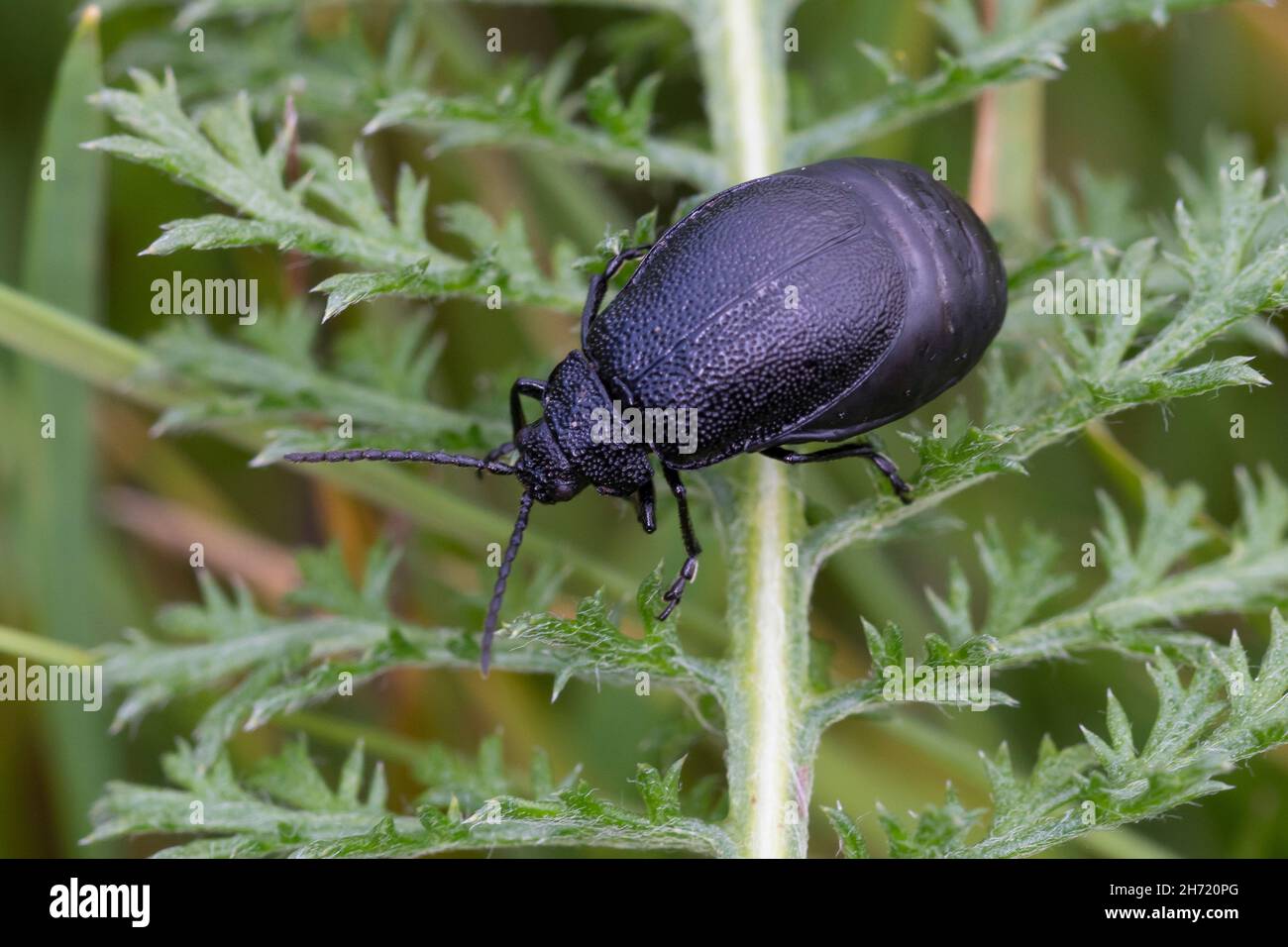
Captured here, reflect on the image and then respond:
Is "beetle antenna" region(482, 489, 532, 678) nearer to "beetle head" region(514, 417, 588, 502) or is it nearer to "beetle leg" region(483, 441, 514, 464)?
"beetle head" region(514, 417, 588, 502)

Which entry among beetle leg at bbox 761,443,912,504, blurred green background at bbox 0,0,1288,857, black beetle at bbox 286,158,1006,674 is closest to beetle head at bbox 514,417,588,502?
black beetle at bbox 286,158,1006,674

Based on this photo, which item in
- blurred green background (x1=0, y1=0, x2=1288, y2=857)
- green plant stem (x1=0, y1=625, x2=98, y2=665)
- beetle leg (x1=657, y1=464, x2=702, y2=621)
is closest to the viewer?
beetle leg (x1=657, y1=464, x2=702, y2=621)

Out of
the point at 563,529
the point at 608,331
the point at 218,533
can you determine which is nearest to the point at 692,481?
the point at 608,331

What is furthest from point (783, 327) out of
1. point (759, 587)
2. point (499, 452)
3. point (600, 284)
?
point (499, 452)

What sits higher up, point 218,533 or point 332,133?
point 332,133

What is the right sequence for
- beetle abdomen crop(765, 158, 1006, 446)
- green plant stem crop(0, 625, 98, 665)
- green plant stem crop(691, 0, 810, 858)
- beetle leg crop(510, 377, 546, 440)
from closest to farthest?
green plant stem crop(691, 0, 810, 858), beetle abdomen crop(765, 158, 1006, 446), beetle leg crop(510, 377, 546, 440), green plant stem crop(0, 625, 98, 665)

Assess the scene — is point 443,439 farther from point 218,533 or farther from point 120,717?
point 218,533
